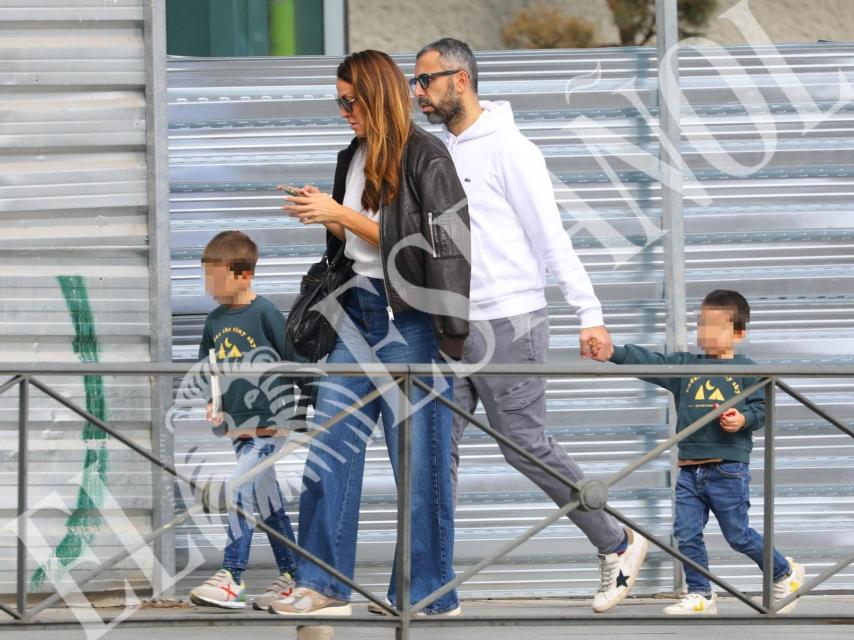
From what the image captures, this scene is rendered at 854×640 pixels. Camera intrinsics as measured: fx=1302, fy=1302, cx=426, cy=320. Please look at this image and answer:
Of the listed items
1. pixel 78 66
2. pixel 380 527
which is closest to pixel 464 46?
pixel 78 66

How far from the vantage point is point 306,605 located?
13.3 feet

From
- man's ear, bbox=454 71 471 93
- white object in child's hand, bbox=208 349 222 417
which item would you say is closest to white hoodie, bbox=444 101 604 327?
man's ear, bbox=454 71 471 93

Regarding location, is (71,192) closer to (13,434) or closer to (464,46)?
(13,434)

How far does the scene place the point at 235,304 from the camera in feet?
16.1

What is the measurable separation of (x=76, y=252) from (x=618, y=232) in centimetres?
222

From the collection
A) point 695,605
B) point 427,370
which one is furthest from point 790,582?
point 427,370

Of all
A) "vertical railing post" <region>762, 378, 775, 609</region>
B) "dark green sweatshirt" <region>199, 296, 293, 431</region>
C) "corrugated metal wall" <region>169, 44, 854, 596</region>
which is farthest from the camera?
"corrugated metal wall" <region>169, 44, 854, 596</region>

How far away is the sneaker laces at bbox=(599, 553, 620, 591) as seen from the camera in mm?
4562

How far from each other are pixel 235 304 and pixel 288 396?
0.41 m

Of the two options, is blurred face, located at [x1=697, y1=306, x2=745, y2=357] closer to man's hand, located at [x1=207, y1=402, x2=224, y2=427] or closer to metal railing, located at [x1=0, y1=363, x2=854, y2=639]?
metal railing, located at [x1=0, y1=363, x2=854, y2=639]

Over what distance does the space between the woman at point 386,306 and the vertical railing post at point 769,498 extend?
977mm

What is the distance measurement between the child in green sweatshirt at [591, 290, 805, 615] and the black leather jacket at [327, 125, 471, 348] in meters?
0.93

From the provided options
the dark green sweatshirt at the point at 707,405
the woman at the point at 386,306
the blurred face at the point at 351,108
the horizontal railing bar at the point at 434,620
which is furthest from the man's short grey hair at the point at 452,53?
the horizontal railing bar at the point at 434,620

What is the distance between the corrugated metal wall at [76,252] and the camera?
201 inches
